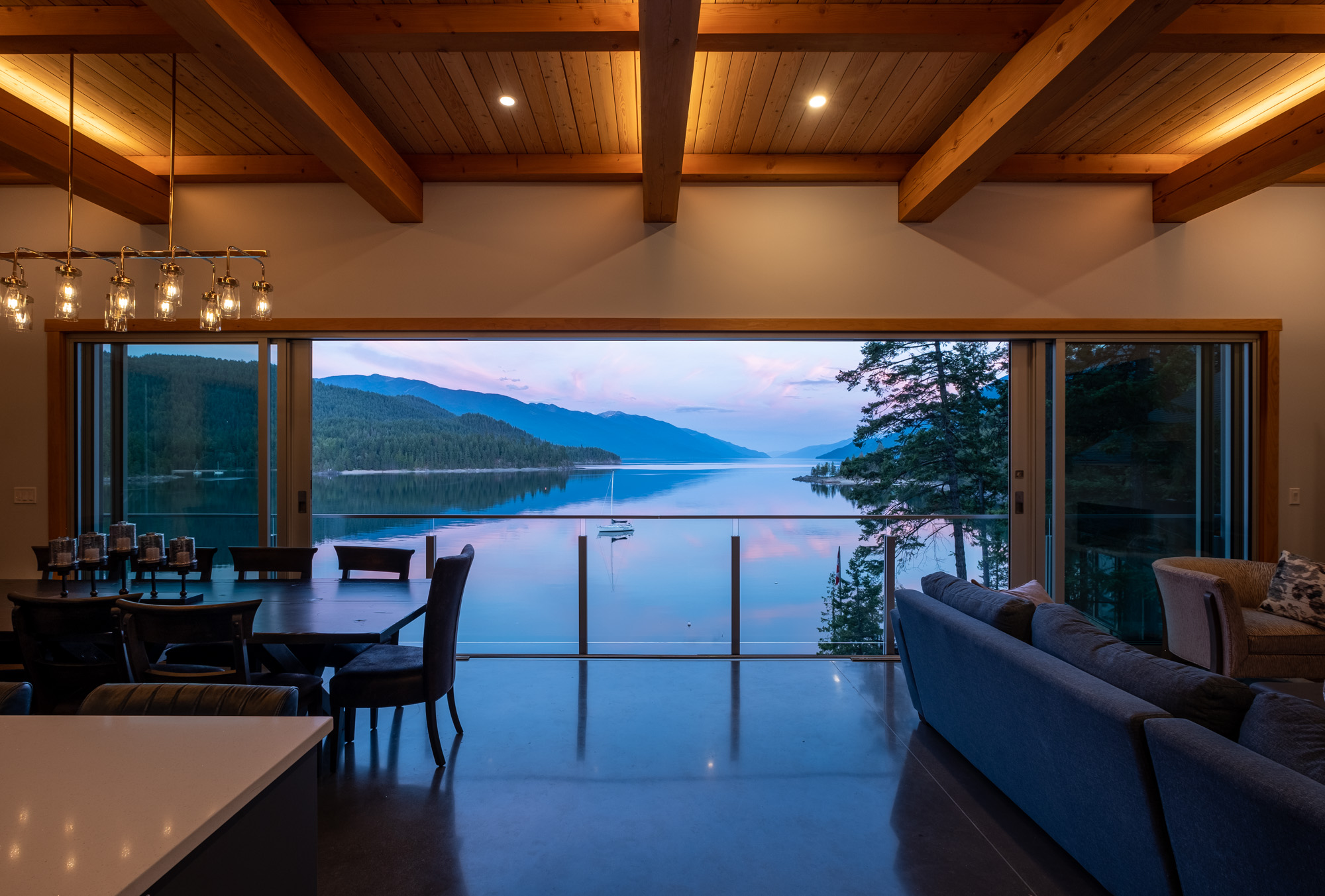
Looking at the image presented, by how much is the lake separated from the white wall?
44.4 inches

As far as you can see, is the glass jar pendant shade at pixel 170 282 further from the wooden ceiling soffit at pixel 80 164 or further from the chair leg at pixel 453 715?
the chair leg at pixel 453 715

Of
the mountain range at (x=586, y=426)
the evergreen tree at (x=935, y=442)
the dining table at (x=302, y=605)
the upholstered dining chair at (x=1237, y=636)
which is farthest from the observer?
→ the mountain range at (x=586, y=426)

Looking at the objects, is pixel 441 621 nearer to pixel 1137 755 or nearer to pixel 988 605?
pixel 988 605

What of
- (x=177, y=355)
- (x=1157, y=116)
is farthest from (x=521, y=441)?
(x=1157, y=116)

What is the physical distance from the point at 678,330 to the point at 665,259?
0.44 meters

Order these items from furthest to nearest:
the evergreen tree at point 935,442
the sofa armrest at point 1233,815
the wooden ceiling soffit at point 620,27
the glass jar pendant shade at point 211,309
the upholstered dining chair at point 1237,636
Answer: the evergreen tree at point 935,442 → the upholstered dining chair at point 1237,636 → the glass jar pendant shade at point 211,309 → the wooden ceiling soffit at point 620,27 → the sofa armrest at point 1233,815

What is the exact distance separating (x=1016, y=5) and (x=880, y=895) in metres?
3.12

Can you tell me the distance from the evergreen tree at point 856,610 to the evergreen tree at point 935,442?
23cm

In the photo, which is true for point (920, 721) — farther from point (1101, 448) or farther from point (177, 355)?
point (177, 355)

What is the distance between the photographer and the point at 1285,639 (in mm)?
3139

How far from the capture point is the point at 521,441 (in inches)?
232

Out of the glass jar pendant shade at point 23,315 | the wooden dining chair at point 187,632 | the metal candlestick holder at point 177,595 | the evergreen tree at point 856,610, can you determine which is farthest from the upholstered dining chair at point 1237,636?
the glass jar pendant shade at point 23,315

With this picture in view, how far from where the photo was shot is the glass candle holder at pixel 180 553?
276 cm

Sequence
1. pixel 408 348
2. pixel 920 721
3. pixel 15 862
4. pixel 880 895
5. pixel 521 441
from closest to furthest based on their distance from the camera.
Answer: pixel 15 862 < pixel 880 895 < pixel 920 721 < pixel 408 348 < pixel 521 441
